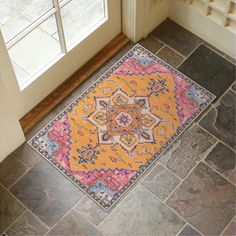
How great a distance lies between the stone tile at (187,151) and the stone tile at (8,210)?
2.16 feet

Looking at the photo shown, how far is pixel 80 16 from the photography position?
7.43 ft

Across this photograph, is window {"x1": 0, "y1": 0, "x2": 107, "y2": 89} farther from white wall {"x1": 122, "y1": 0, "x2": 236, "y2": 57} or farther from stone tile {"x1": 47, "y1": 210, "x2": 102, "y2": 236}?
stone tile {"x1": 47, "y1": 210, "x2": 102, "y2": 236}

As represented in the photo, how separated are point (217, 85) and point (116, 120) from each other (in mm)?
540

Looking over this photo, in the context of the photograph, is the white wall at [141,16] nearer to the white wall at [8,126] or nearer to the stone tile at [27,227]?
the white wall at [8,126]

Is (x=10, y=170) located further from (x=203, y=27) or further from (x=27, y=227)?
(x=203, y=27)

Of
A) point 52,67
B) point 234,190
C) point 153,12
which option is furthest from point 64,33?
point 234,190

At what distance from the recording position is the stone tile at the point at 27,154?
2.16 m

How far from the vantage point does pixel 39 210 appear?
80.2 inches

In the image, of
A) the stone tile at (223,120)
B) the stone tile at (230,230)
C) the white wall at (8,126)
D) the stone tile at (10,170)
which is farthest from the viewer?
the stone tile at (223,120)

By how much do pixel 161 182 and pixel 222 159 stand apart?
301mm

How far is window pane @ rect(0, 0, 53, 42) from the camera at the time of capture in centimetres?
195

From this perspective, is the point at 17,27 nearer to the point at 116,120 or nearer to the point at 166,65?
the point at 116,120

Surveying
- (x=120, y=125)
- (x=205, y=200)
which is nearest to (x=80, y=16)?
(x=120, y=125)

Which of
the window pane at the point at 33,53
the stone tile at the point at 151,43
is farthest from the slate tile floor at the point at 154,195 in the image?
the stone tile at the point at 151,43
